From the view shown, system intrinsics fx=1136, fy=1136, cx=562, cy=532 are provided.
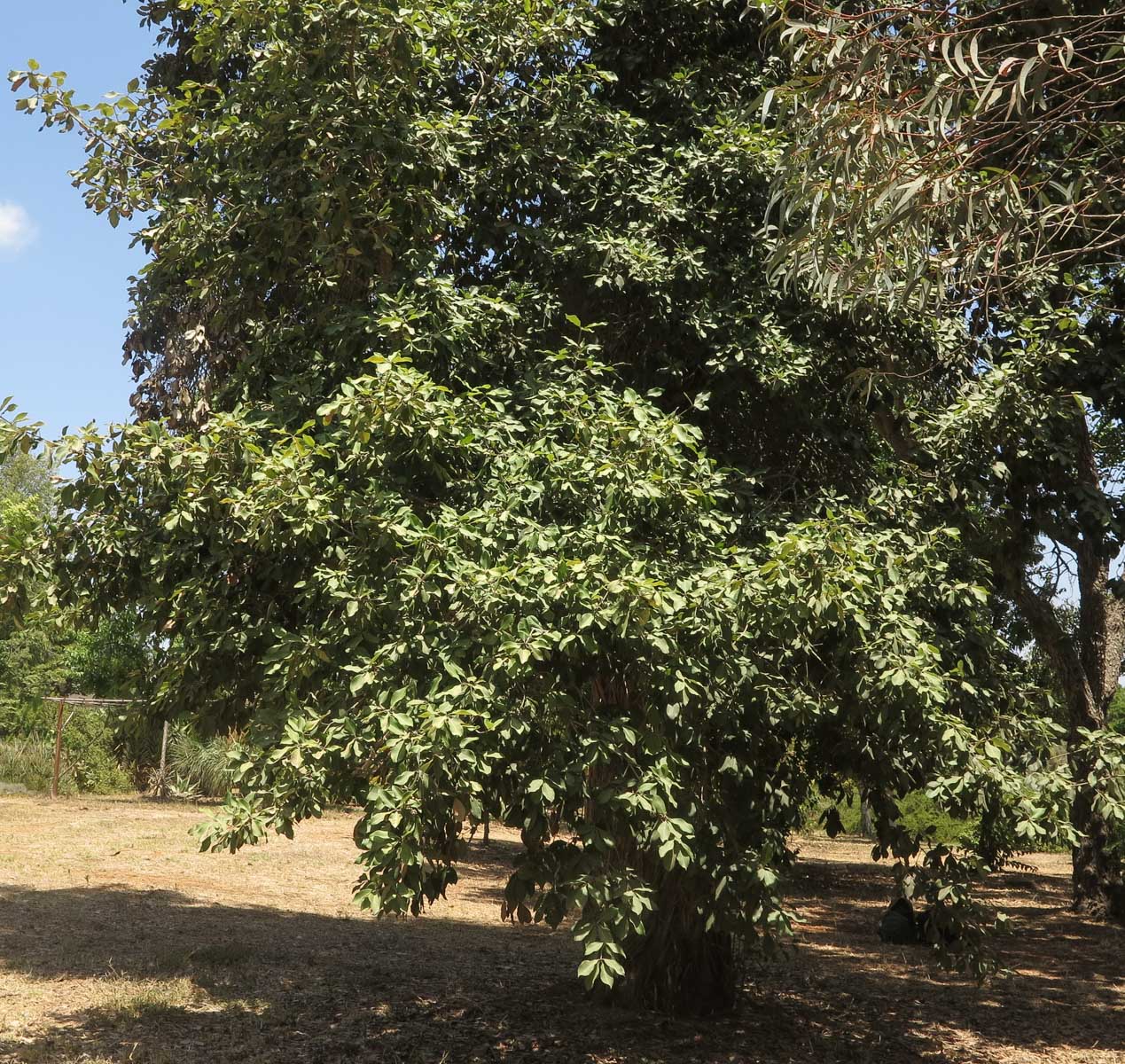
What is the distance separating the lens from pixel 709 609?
5.38 metres

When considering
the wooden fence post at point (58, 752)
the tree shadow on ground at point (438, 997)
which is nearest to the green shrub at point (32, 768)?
the wooden fence post at point (58, 752)

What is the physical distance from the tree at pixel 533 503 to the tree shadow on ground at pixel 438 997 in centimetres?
78

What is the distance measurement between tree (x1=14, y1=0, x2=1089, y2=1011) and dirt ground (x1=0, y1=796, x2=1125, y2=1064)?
2.99 feet

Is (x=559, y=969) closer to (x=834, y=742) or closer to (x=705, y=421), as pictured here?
(x=834, y=742)

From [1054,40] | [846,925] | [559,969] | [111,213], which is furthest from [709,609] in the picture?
[846,925]

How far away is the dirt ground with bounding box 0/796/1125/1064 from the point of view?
7586 millimetres

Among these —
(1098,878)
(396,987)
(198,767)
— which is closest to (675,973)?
(396,987)

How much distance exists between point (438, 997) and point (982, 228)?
22.9ft

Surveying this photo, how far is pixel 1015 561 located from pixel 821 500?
2979 mm

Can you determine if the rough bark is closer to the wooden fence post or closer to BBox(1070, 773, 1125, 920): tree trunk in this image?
BBox(1070, 773, 1125, 920): tree trunk

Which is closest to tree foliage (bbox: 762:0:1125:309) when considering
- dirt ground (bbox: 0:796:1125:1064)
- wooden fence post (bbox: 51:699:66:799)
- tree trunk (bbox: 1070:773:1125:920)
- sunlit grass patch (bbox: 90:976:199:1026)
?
dirt ground (bbox: 0:796:1125:1064)

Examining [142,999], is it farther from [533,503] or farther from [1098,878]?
[1098,878]

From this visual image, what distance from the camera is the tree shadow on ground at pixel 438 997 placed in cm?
755

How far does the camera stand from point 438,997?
9.04 metres
